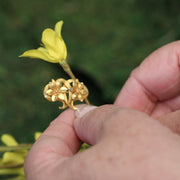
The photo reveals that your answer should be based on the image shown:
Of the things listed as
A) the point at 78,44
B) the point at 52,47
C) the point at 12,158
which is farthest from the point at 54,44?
the point at 78,44

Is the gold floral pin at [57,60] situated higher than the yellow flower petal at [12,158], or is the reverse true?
the gold floral pin at [57,60]

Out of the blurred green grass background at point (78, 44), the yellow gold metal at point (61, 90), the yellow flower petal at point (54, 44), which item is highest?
the yellow flower petal at point (54, 44)

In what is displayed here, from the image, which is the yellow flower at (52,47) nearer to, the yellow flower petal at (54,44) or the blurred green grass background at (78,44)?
the yellow flower petal at (54,44)

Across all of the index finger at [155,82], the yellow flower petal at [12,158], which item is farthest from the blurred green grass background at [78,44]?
the yellow flower petal at [12,158]

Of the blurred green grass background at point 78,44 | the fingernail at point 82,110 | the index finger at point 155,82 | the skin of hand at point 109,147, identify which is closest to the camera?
the skin of hand at point 109,147

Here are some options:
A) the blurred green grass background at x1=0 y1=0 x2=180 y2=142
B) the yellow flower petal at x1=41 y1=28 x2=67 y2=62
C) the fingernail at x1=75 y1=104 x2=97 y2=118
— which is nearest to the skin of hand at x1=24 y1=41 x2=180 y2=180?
the fingernail at x1=75 y1=104 x2=97 y2=118

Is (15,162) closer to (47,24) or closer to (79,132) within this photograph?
(79,132)

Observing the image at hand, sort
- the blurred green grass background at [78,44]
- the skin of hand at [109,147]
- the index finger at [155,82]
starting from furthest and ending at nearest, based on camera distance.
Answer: the blurred green grass background at [78,44]
the index finger at [155,82]
the skin of hand at [109,147]

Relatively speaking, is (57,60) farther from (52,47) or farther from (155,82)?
(155,82)
